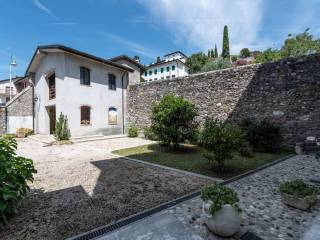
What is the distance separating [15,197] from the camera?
273cm

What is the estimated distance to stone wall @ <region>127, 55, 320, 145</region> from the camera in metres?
8.37

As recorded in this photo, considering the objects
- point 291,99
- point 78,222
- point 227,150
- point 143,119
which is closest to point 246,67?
point 291,99

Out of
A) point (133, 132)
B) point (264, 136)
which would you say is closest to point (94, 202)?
point (264, 136)

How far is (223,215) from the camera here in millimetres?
2541

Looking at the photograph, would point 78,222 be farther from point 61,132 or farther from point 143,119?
point 143,119

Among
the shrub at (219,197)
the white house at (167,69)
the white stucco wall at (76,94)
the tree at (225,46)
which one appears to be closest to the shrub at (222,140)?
Result: the shrub at (219,197)

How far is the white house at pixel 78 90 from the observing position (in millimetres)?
12539

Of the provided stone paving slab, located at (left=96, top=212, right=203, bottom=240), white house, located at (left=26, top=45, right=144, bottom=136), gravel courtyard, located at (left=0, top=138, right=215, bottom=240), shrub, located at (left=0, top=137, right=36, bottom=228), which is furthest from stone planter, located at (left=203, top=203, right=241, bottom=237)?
white house, located at (left=26, top=45, right=144, bottom=136)

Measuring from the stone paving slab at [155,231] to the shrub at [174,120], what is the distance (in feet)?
18.9

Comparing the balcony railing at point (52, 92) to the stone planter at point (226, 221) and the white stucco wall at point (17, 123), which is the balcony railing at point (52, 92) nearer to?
the white stucco wall at point (17, 123)

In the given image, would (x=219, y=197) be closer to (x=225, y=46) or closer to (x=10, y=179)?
(x=10, y=179)

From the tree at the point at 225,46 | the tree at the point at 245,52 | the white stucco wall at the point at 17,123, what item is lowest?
the white stucco wall at the point at 17,123

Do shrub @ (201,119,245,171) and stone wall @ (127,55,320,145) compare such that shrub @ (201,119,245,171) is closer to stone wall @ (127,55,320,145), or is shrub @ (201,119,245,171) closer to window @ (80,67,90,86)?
stone wall @ (127,55,320,145)

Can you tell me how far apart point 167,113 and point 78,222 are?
623cm
